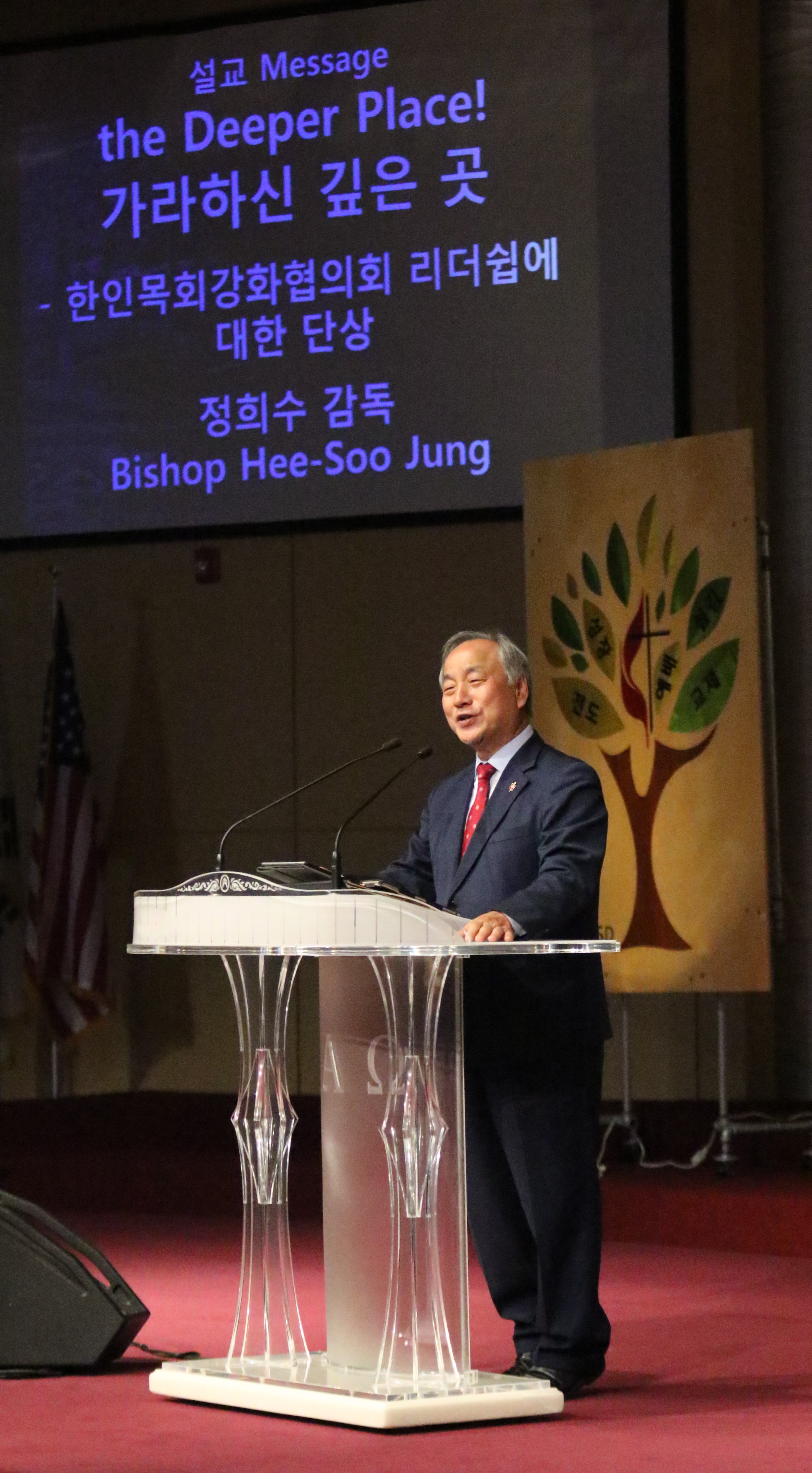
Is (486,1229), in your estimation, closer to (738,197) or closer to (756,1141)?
(756,1141)

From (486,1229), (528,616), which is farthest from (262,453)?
(486,1229)

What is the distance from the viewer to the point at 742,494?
6199mm

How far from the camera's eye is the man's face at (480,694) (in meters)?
3.74

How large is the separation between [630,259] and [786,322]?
0.59 metres

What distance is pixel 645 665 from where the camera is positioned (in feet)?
20.9

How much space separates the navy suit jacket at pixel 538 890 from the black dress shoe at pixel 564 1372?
1.74ft
